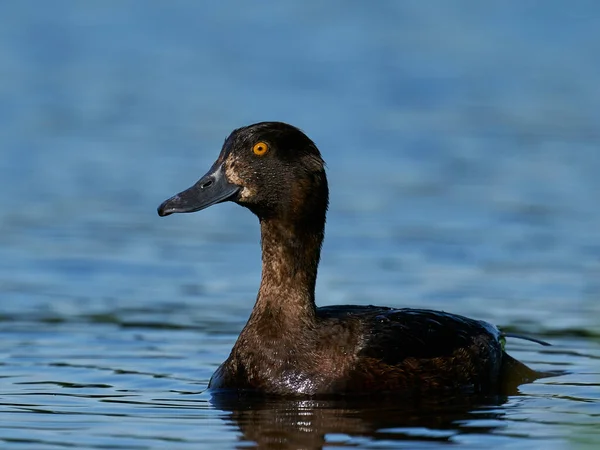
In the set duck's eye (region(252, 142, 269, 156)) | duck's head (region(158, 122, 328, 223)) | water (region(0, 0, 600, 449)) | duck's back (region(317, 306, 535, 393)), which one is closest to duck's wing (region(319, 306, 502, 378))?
duck's back (region(317, 306, 535, 393))

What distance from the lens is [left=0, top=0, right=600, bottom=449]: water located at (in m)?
10.4

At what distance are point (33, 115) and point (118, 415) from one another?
13275 millimetres

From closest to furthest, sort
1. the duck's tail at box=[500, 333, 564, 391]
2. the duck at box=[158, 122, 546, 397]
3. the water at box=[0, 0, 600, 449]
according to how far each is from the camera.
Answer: the water at box=[0, 0, 600, 449]
the duck at box=[158, 122, 546, 397]
the duck's tail at box=[500, 333, 564, 391]

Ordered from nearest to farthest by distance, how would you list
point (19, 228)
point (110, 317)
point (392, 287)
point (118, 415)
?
point (118, 415) → point (110, 317) → point (392, 287) → point (19, 228)

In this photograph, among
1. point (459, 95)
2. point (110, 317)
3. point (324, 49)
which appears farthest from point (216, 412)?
point (324, 49)

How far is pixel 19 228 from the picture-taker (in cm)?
1678

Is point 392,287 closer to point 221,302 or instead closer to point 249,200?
point 221,302

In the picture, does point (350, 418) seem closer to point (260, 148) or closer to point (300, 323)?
point (300, 323)

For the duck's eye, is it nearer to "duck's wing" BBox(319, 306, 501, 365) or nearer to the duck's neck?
the duck's neck

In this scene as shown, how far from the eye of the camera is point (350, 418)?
10.1m

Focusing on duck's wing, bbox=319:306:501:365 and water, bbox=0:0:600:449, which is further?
duck's wing, bbox=319:306:501:365

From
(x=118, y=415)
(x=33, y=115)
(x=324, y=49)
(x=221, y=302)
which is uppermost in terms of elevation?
(x=324, y=49)

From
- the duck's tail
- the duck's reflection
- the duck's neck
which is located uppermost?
the duck's neck

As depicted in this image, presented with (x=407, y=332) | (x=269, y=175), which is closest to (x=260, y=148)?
(x=269, y=175)
